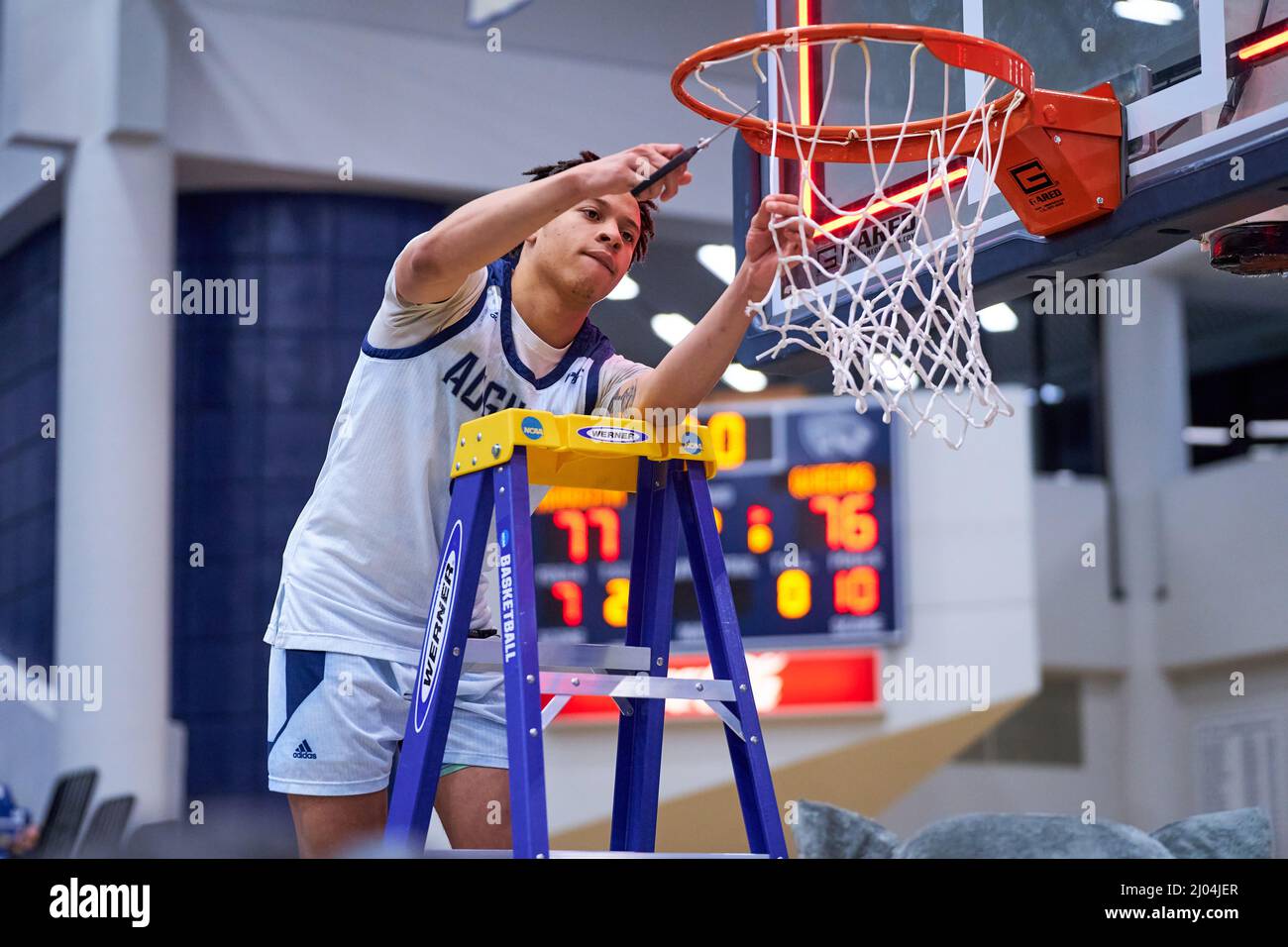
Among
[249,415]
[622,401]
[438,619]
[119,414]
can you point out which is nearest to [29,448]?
[119,414]

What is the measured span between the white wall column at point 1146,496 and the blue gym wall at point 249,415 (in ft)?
13.5

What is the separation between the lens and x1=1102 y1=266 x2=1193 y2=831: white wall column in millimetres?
8414

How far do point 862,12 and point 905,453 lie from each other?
3677mm

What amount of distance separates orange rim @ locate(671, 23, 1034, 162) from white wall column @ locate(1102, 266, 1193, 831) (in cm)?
570

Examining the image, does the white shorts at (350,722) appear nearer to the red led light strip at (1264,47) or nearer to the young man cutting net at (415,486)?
the young man cutting net at (415,486)

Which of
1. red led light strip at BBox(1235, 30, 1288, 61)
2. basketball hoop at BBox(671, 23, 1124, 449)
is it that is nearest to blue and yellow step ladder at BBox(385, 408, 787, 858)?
basketball hoop at BBox(671, 23, 1124, 449)

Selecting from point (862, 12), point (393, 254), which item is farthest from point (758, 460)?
point (862, 12)

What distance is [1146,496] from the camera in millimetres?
8508

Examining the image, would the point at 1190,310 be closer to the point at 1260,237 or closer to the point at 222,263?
the point at 222,263

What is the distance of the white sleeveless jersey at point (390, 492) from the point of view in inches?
97.8

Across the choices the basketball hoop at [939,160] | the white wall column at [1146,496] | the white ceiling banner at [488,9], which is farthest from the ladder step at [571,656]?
the white wall column at [1146,496]

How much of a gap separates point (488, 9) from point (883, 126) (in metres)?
4.08

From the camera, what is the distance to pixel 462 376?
2557 mm

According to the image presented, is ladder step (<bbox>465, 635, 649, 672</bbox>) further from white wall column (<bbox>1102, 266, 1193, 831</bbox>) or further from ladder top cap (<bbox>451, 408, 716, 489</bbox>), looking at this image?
white wall column (<bbox>1102, 266, 1193, 831</bbox>)
